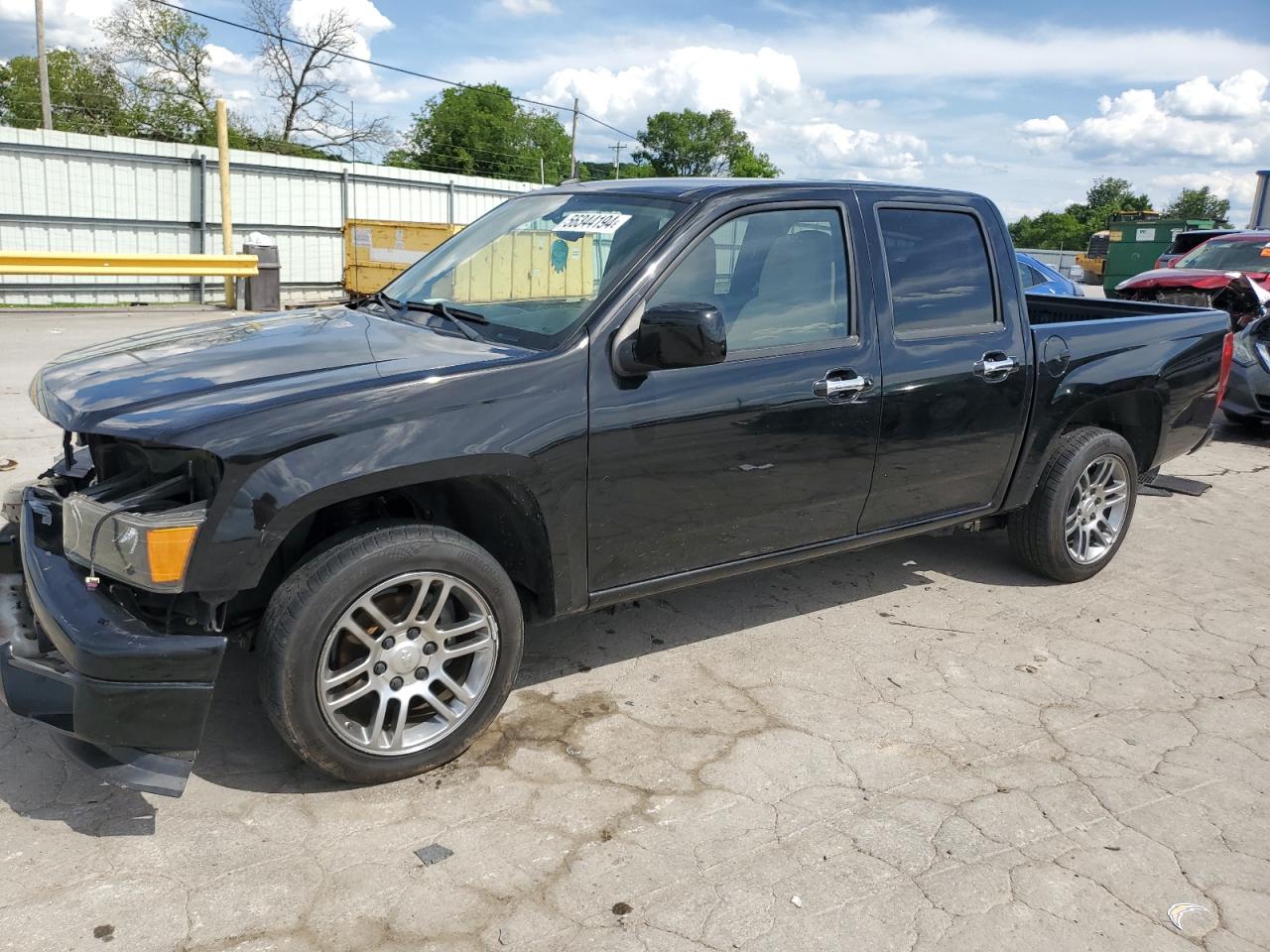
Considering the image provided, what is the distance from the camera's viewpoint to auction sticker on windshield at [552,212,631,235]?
12.8 feet

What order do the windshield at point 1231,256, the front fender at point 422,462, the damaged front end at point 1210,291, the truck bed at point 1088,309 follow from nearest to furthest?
the front fender at point 422,462 < the truck bed at point 1088,309 < the damaged front end at point 1210,291 < the windshield at point 1231,256

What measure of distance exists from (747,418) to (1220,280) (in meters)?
11.6

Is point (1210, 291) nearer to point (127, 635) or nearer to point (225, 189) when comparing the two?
point (127, 635)

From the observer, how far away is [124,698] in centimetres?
268

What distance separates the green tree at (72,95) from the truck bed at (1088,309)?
42520mm

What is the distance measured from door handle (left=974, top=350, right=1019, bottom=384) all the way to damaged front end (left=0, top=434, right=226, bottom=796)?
3.11 m

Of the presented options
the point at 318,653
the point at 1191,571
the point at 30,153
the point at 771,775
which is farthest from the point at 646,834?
the point at 30,153

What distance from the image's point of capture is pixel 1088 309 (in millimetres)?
5887

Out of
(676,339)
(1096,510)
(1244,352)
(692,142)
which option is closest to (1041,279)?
(1244,352)

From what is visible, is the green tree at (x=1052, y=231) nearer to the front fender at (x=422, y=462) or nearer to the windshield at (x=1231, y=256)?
the windshield at (x=1231, y=256)

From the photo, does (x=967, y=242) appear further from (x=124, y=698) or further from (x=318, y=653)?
(x=124, y=698)

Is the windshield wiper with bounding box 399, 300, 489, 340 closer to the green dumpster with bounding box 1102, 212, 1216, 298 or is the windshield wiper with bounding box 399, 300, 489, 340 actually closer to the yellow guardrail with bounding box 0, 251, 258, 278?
the yellow guardrail with bounding box 0, 251, 258, 278

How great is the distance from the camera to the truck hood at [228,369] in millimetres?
2871

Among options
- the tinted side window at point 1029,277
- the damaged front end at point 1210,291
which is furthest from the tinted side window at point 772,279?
the tinted side window at point 1029,277
